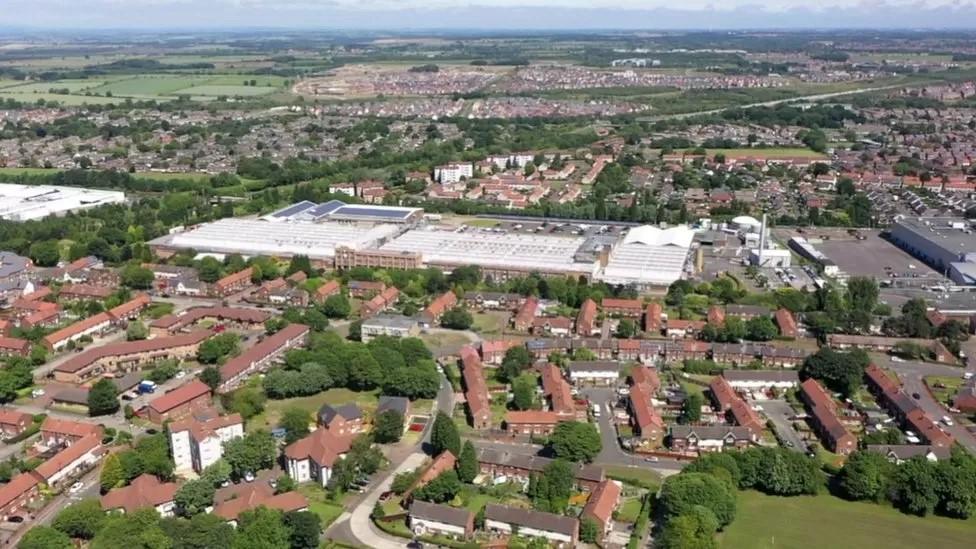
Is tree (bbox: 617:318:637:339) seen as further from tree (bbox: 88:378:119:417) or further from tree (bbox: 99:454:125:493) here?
tree (bbox: 99:454:125:493)

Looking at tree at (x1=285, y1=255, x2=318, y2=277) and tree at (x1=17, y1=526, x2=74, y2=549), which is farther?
tree at (x1=285, y1=255, x2=318, y2=277)

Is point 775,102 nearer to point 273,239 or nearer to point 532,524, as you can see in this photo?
point 273,239

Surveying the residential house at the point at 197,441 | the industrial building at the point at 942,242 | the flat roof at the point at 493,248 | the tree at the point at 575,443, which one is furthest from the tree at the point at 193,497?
the industrial building at the point at 942,242

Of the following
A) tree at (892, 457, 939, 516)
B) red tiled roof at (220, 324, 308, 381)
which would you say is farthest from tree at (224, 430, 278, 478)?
tree at (892, 457, 939, 516)

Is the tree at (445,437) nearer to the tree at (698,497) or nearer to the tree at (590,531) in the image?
the tree at (590,531)

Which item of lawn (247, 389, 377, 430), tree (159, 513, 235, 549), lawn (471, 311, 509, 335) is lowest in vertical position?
lawn (471, 311, 509, 335)

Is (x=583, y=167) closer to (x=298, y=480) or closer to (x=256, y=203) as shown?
(x=256, y=203)
